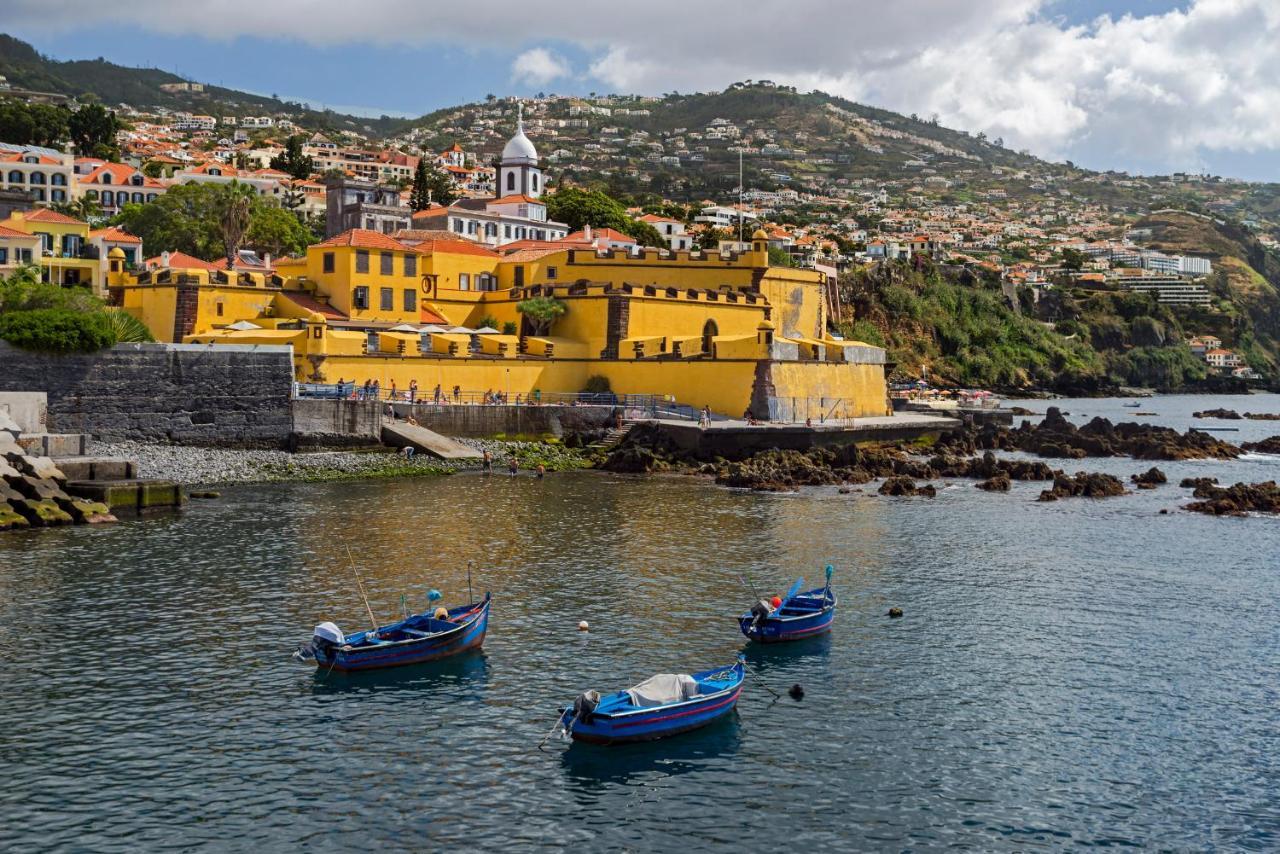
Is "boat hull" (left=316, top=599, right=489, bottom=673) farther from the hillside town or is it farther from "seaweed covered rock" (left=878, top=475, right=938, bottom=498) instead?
the hillside town

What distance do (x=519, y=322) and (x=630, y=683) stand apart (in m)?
36.9

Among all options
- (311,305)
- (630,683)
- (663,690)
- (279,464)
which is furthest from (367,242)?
(663,690)

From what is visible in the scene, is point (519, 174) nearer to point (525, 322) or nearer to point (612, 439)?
point (525, 322)

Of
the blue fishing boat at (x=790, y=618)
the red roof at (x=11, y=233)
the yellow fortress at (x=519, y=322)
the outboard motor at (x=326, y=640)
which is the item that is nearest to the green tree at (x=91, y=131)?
the red roof at (x=11, y=233)

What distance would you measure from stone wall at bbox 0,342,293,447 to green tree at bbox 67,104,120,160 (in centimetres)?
8686

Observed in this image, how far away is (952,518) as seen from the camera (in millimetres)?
36062

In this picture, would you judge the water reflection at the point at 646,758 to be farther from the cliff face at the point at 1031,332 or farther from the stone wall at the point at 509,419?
the cliff face at the point at 1031,332

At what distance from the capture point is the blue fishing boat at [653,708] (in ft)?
54.4

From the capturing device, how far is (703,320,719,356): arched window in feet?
166

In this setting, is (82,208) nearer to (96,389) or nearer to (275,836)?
(96,389)

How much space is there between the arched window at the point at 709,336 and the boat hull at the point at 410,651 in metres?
31.0

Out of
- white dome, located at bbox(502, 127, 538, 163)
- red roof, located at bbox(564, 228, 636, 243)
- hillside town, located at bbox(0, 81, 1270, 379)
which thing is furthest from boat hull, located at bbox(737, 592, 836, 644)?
white dome, located at bbox(502, 127, 538, 163)

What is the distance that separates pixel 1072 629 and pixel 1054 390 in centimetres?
9880

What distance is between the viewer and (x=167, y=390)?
41375mm
